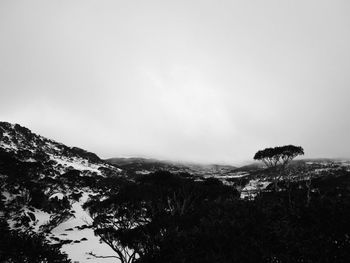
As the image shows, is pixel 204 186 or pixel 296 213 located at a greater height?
pixel 296 213

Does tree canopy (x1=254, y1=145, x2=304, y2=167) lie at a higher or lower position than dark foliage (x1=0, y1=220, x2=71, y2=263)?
higher

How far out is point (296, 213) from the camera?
8352mm

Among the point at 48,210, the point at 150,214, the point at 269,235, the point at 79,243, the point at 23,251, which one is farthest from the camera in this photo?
the point at 48,210

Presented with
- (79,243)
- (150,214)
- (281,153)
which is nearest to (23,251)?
(150,214)

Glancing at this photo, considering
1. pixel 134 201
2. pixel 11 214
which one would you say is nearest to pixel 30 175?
pixel 11 214

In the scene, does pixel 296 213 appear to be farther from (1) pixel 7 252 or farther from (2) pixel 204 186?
(2) pixel 204 186

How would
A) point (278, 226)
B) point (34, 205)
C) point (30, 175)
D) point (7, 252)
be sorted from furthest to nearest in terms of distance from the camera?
point (30, 175) < point (34, 205) < point (7, 252) < point (278, 226)

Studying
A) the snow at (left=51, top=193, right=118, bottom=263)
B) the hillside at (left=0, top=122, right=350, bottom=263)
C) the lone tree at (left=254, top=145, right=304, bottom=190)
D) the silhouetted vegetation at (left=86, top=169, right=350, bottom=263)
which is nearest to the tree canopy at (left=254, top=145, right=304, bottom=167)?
the lone tree at (left=254, top=145, right=304, bottom=190)

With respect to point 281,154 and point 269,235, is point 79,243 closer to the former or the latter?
point 269,235

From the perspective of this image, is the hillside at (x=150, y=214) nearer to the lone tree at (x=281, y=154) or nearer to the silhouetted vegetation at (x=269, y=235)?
the silhouetted vegetation at (x=269, y=235)

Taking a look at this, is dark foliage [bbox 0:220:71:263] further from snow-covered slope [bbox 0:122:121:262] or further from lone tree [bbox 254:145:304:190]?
lone tree [bbox 254:145:304:190]

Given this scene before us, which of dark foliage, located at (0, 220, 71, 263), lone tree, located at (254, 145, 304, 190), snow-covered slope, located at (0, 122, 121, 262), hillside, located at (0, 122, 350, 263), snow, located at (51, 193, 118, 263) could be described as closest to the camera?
hillside, located at (0, 122, 350, 263)

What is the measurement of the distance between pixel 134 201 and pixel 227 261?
16808 mm

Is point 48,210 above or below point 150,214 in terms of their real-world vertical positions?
below
